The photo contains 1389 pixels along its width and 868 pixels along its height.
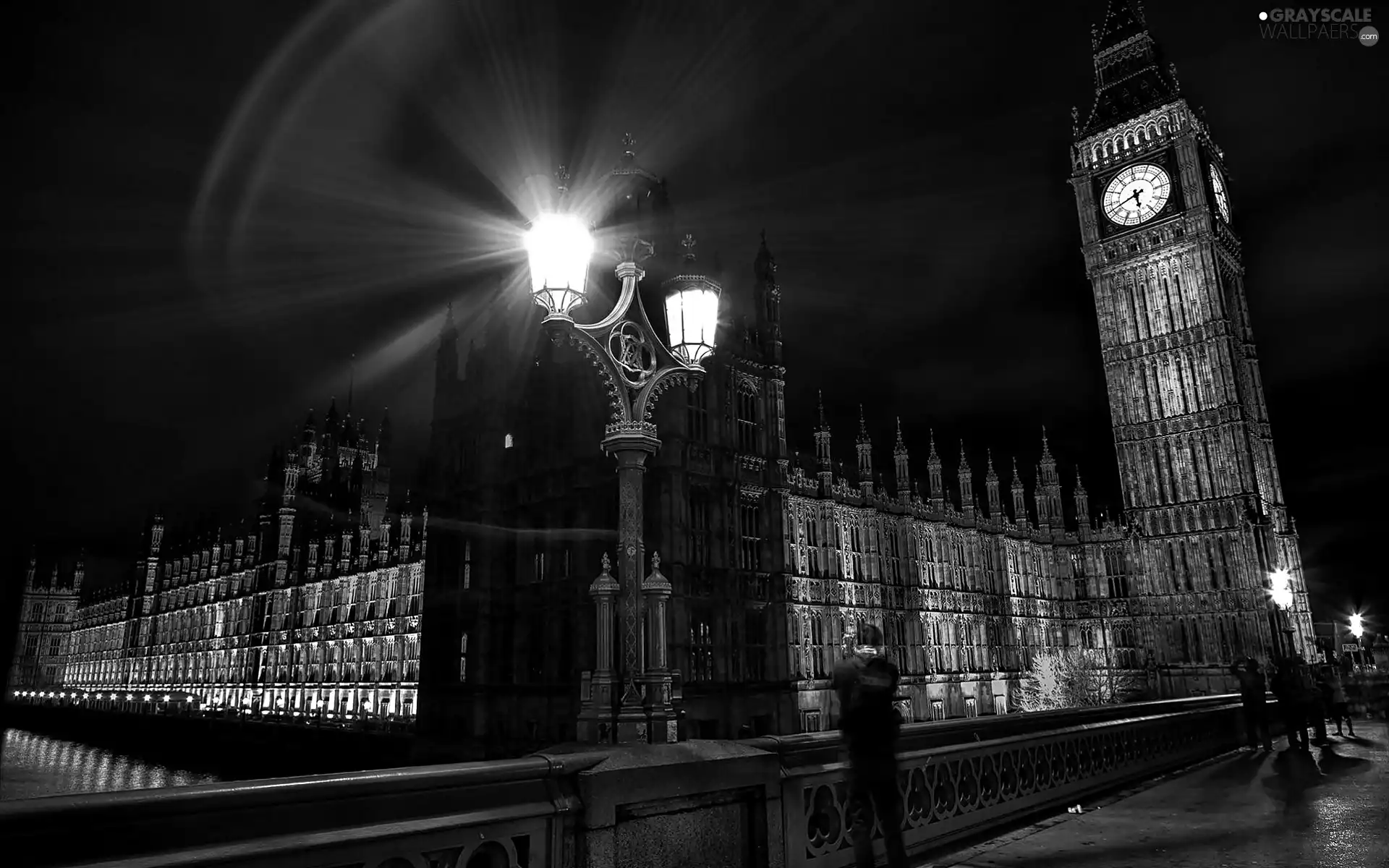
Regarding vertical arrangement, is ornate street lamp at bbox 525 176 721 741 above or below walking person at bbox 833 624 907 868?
above

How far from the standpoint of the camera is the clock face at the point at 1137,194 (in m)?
68.4

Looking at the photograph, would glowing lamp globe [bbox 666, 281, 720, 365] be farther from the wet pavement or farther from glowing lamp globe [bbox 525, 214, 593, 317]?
the wet pavement

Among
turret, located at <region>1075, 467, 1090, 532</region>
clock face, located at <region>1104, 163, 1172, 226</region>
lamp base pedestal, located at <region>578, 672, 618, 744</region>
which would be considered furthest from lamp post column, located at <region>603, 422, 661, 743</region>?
clock face, located at <region>1104, 163, 1172, 226</region>

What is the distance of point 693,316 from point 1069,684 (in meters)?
63.4

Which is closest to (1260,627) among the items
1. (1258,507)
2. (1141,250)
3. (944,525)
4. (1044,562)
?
(1258,507)

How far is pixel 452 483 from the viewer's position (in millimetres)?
39688

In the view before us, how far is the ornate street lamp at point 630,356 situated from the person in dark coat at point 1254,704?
13.3m

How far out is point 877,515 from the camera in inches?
2189

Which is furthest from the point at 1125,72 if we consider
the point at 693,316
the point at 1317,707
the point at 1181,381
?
the point at 693,316

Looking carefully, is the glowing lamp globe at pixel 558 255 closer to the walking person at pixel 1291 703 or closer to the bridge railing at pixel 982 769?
the bridge railing at pixel 982 769

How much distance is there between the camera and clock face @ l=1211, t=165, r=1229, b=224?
67.8m

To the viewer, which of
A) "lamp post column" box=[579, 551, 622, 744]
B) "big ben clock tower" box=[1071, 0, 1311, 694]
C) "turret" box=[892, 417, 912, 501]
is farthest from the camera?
"big ben clock tower" box=[1071, 0, 1311, 694]

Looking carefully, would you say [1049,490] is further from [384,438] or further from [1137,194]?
[384,438]

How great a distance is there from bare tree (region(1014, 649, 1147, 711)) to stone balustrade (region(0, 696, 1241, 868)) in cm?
5908
